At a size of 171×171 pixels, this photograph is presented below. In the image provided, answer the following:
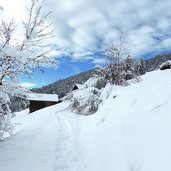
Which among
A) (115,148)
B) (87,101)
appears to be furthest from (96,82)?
(115,148)

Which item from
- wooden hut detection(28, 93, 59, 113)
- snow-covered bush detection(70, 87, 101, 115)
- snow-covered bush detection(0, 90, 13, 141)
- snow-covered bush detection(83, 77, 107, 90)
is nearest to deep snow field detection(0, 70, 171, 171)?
snow-covered bush detection(0, 90, 13, 141)

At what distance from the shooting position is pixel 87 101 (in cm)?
2291

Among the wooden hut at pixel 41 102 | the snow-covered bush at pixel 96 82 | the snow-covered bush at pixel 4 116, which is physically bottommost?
the wooden hut at pixel 41 102

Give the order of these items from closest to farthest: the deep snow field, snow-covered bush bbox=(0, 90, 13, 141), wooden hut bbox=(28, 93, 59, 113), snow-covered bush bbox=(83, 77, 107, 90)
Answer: the deep snow field
snow-covered bush bbox=(0, 90, 13, 141)
snow-covered bush bbox=(83, 77, 107, 90)
wooden hut bbox=(28, 93, 59, 113)

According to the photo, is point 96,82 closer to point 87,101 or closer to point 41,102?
point 87,101

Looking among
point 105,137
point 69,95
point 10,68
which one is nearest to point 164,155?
point 105,137

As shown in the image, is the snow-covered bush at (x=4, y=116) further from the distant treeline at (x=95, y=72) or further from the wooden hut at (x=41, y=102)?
the wooden hut at (x=41, y=102)

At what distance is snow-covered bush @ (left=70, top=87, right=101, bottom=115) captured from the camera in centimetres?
2262

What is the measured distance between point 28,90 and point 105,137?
3378 mm

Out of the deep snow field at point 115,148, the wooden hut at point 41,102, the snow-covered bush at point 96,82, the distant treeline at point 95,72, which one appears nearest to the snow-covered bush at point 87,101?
the snow-covered bush at point 96,82

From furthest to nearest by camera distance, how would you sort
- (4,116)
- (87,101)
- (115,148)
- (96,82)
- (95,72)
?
(95,72), (96,82), (87,101), (4,116), (115,148)

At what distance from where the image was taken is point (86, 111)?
2283 centimetres

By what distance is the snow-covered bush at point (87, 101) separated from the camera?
74.2 feet

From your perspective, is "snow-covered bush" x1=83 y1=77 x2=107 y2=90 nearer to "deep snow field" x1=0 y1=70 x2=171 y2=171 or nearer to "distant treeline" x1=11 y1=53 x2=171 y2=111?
"distant treeline" x1=11 y1=53 x2=171 y2=111
